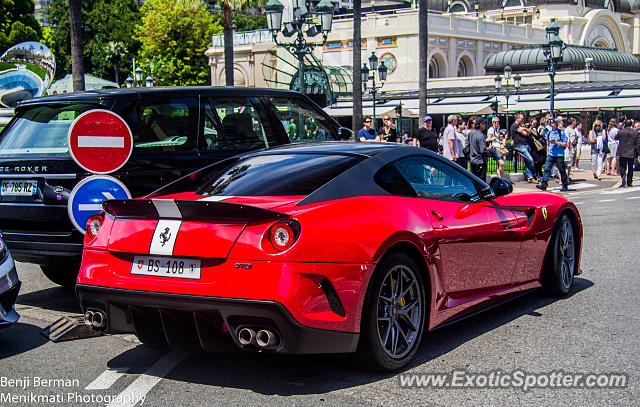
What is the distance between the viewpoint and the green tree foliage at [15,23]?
172 ft

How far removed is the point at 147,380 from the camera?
4793mm

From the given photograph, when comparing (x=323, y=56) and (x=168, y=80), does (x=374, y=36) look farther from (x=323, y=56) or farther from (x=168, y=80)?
(x=168, y=80)

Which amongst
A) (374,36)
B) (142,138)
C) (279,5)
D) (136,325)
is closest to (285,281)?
(136,325)

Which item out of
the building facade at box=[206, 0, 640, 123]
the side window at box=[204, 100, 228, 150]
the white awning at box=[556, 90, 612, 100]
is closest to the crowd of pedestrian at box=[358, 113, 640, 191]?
the side window at box=[204, 100, 228, 150]

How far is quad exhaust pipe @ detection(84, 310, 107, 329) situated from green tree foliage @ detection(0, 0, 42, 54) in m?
51.6

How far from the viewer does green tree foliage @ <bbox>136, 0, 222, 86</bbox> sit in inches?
2879

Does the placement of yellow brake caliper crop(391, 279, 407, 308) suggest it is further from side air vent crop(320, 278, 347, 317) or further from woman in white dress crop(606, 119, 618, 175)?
woman in white dress crop(606, 119, 618, 175)

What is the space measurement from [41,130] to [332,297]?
3.84 meters

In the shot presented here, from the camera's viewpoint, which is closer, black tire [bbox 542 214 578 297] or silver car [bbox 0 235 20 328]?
silver car [bbox 0 235 20 328]

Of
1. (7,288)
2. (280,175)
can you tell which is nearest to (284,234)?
(280,175)

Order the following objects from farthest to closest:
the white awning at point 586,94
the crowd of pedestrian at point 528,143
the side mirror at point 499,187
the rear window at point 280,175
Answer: the white awning at point 586,94
the crowd of pedestrian at point 528,143
the side mirror at point 499,187
the rear window at point 280,175

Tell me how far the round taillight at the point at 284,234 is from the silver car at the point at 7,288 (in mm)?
2242

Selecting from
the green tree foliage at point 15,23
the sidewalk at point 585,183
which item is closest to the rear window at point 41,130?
the sidewalk at point 585,183

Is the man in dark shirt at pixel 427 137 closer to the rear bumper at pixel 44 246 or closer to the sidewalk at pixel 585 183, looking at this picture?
the sidewalk at pixel 585 183
